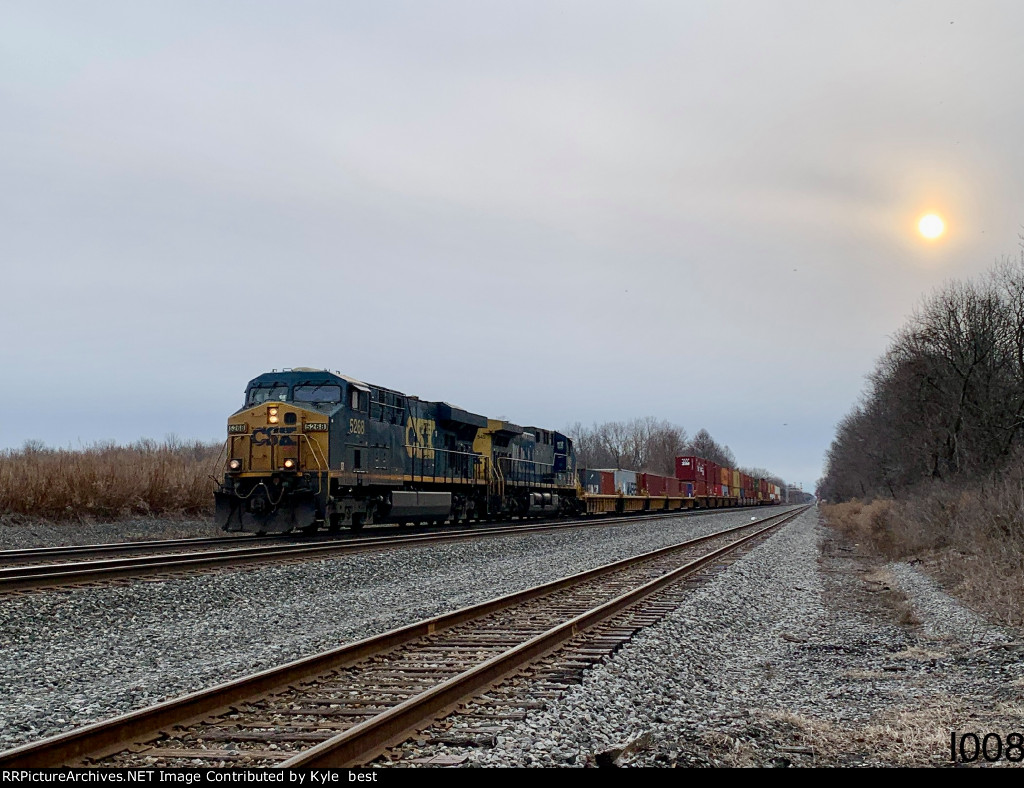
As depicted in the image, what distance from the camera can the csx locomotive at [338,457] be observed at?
17766 mm

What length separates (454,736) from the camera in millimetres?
4812

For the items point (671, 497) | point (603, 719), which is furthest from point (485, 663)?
point (671, 497)

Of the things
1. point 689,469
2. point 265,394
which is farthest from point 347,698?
point 689,469

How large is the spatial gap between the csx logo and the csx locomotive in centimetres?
2

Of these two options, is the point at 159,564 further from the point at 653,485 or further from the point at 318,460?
the point at 653,485

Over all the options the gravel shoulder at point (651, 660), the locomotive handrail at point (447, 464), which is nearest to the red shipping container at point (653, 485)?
the locomotive handrail at point (447, 464)

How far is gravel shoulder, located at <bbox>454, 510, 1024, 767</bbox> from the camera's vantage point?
465 centimetres

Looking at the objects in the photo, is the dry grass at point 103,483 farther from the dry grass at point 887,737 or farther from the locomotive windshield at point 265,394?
the dry grass at point 887,737

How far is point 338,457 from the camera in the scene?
18297 millimetres

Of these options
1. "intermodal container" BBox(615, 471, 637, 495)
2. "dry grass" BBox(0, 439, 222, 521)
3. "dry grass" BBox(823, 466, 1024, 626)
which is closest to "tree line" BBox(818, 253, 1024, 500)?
"dry grass" BBox(823, 466, 1024, 626)

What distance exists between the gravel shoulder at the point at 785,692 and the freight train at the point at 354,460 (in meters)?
9.38

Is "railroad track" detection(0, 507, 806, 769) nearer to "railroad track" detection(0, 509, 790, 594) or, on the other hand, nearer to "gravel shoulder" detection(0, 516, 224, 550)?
"railroad track" detection(0, 509, 790, 594)
